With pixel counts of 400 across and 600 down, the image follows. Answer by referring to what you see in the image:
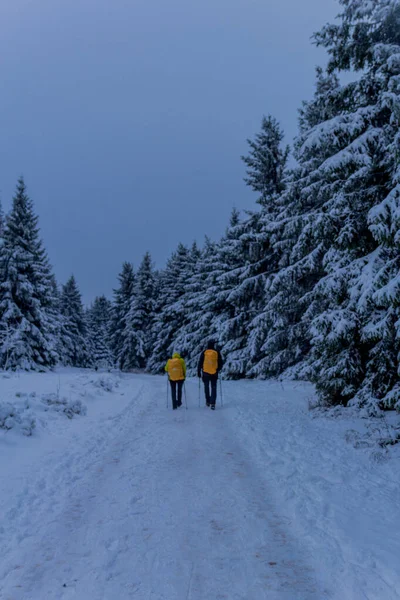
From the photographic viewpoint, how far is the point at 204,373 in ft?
38.6

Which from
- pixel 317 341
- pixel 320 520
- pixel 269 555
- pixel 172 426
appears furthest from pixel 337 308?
pixel 269 555

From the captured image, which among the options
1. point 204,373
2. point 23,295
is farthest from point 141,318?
point 204,373

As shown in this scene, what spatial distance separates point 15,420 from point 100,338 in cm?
4927

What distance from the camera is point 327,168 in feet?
25.3

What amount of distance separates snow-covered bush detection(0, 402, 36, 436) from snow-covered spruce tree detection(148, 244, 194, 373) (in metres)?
25.4

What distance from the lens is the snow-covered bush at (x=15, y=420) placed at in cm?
698

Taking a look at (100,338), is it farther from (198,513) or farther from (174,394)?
(198,513)

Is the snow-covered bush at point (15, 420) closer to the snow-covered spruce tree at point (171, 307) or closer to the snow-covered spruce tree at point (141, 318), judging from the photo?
the snow-covered spruce tree at point (171, 307)

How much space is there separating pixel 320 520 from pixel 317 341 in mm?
6066

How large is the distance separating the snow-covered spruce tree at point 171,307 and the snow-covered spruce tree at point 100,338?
1436 cm

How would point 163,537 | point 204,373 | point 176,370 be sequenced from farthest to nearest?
point 204,373 → point 176,370 → point 163,537

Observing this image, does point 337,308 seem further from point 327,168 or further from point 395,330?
point 327,168

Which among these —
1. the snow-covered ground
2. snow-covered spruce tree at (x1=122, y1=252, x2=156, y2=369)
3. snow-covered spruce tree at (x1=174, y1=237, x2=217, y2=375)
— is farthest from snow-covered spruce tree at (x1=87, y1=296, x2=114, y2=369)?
the snow-covered ground

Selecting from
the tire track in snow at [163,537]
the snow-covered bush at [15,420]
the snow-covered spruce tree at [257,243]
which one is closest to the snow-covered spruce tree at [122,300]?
the snow-covered spruce tree at [257,243]
